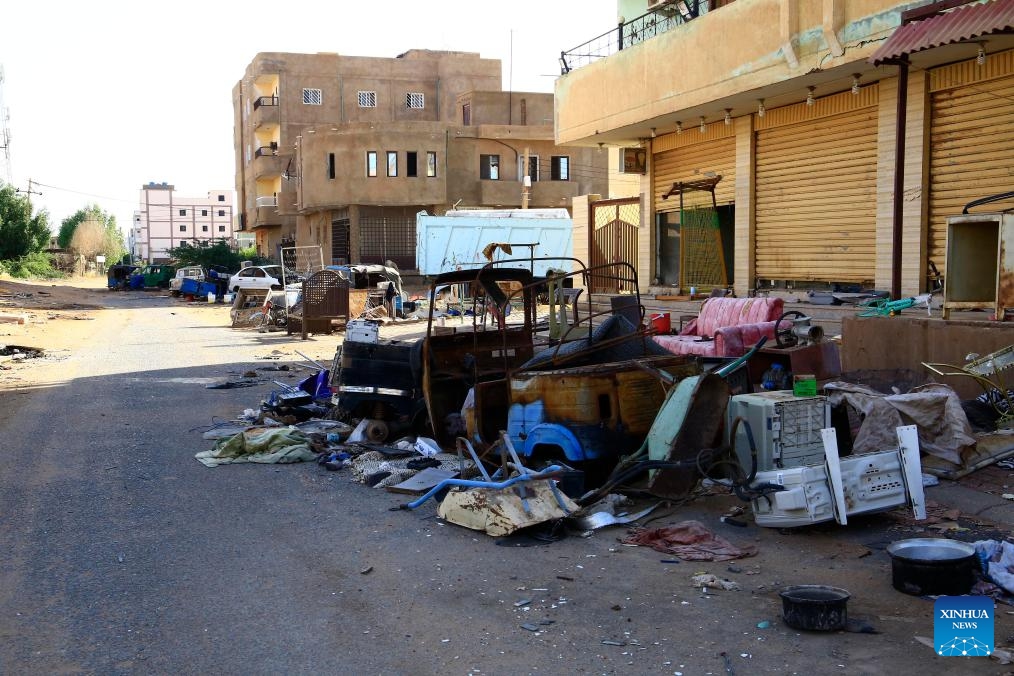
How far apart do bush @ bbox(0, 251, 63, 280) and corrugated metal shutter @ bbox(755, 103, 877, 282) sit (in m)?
53.2

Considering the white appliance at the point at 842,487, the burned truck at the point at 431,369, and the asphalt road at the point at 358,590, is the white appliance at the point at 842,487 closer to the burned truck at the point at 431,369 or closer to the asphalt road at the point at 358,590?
the asphalt road at the point at 358,590

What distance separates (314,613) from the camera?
204 inches

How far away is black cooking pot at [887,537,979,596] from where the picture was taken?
5109 millimetres

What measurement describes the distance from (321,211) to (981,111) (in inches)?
1660

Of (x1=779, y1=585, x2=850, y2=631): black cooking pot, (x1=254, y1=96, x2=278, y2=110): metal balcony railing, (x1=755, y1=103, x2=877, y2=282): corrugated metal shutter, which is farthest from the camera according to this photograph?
(x1=254, y1=96, x2=278, y2=110): metal balcony railing

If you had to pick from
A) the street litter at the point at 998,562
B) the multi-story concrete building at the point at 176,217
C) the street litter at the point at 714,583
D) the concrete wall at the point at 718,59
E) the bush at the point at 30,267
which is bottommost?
the street litter at the point at 714,583

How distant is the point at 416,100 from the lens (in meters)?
61.1

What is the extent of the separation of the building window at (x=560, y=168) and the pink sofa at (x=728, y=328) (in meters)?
37.5

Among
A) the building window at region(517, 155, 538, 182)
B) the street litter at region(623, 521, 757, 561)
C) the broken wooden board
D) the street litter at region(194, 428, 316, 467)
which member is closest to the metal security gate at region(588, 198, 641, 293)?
the street litter at region(194, 428, 316, 467)

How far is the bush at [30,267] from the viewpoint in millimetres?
59084

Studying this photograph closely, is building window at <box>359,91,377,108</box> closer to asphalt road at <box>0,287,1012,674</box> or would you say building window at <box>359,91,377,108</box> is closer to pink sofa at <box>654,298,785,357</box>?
pink sofa at <box>654,298,785,357</box>

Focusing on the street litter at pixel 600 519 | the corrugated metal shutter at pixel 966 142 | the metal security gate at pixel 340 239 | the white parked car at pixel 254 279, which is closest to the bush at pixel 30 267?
the metal security gate at pixel 340 239

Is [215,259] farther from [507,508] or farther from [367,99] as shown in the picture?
[507,508]

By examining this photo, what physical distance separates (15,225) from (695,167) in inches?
2080
